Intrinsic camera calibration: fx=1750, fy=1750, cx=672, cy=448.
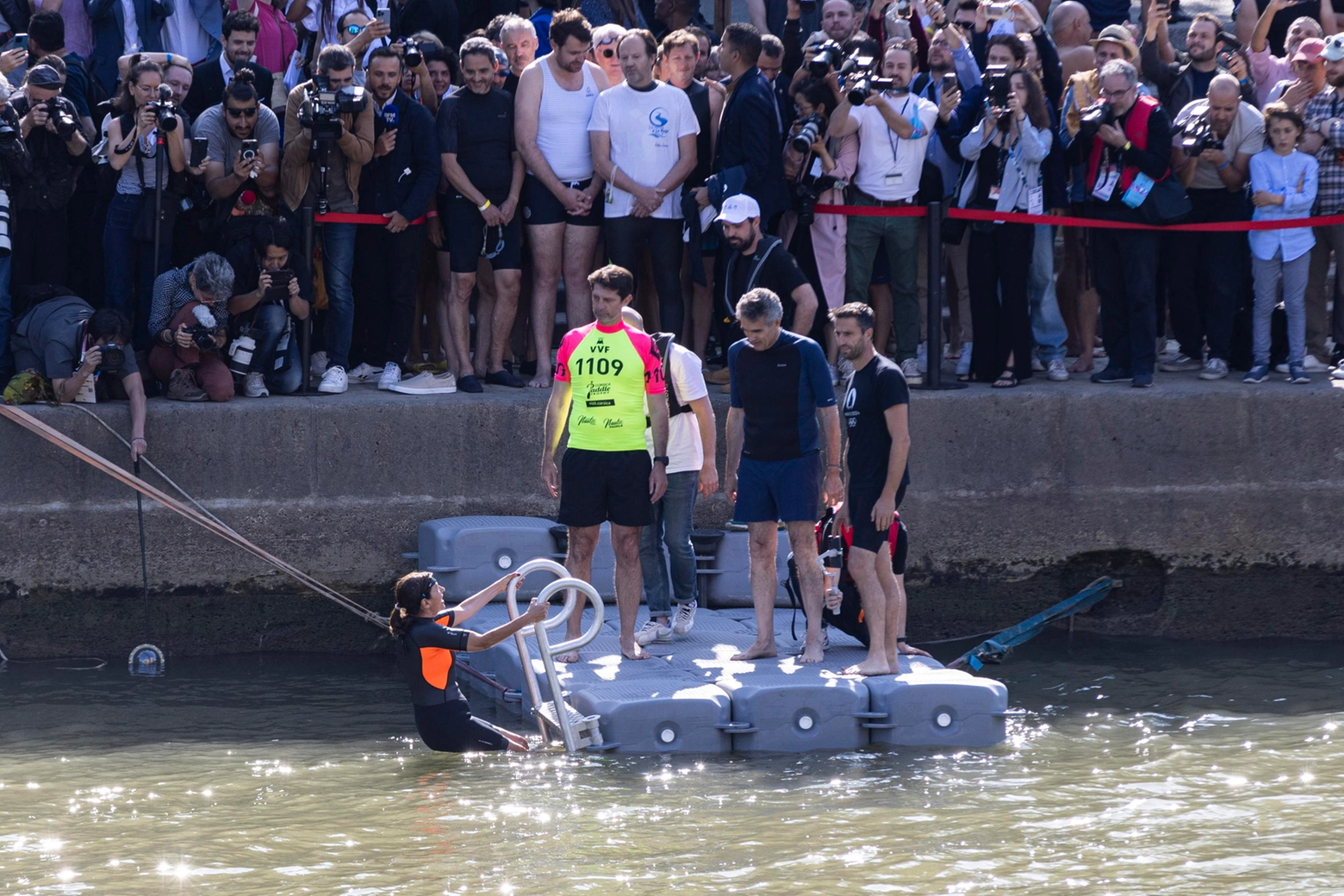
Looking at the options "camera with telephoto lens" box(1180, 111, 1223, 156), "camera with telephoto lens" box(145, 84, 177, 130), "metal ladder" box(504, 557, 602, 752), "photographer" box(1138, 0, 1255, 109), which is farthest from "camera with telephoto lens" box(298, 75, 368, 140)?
"photographer" box(1138, 0, 1255, 109)

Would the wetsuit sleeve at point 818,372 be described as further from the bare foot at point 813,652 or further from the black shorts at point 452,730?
the black shorts at point 452,730

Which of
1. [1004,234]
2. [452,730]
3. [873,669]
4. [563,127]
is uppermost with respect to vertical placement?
[563,127]

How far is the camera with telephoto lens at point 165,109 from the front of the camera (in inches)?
393

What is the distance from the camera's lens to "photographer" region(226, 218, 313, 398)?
1029 centimetres

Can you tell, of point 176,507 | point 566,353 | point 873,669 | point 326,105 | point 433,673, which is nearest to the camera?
point 433,673

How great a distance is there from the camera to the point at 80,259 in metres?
10.8

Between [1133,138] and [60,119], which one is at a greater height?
[60,119]

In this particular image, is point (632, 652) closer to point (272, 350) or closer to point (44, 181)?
point (272, 350)

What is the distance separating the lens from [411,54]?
10.8 metres

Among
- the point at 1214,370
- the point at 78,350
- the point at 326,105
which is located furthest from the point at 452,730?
the point at 1214,370

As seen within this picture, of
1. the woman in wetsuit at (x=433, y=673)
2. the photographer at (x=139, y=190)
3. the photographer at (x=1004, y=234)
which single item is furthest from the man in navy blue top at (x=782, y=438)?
the photographer at (x=139, y=190)

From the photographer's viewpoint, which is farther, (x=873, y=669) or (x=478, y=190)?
(x=478, y=190)

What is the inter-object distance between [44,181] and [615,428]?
394 cm

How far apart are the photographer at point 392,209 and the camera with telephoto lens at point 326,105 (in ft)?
1.14
